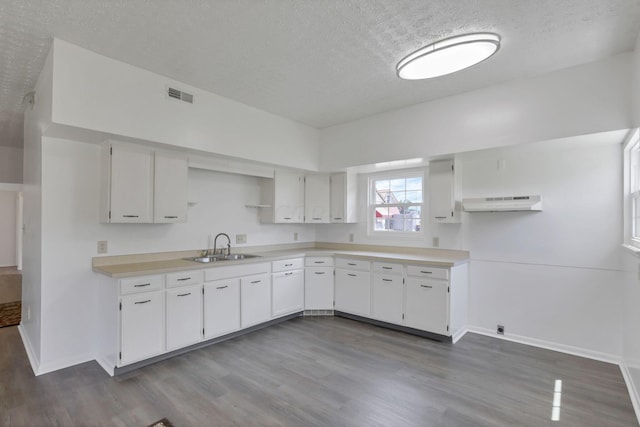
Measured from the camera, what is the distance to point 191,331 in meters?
3.24

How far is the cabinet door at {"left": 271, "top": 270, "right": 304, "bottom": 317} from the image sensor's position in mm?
4102

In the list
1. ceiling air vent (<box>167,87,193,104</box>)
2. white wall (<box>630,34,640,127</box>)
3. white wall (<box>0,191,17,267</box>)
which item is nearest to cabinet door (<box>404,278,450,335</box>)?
white wall (<box>630,34,640,127</box>)

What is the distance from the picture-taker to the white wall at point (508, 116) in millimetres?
2691

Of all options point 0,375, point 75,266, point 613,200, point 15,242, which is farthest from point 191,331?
point 15,242

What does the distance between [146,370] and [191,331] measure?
0.49m

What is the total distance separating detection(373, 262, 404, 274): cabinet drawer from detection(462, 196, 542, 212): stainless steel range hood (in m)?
1.03

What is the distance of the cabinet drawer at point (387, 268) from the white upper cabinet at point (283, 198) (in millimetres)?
1395

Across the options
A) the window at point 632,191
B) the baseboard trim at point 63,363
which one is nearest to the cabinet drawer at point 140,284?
the baseboard trim at point 63,363

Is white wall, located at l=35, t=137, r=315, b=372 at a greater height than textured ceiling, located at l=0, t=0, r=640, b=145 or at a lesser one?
lesser

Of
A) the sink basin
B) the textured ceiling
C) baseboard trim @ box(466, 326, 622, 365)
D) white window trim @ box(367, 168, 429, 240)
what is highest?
the textured ceiling

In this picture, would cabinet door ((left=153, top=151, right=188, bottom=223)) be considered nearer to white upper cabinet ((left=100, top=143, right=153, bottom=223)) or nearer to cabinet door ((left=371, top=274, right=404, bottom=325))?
white upper cabinet ((left=100, top=143, right=153, bottom=223))

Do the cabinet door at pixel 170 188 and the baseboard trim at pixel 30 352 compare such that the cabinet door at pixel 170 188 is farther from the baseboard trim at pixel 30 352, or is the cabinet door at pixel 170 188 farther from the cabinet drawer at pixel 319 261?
the cabinet drawer at pixel 319 261

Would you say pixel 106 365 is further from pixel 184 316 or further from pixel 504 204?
pixel 504 204

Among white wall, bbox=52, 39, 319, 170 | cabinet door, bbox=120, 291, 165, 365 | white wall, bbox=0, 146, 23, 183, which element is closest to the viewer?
white wall, bbox=52, 39, 319, 170
